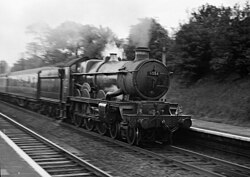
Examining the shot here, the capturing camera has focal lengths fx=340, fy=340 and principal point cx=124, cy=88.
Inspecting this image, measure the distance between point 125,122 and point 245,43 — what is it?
8154mm

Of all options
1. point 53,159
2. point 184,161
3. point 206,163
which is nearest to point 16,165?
point 53,159

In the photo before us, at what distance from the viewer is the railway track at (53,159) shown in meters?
6.90

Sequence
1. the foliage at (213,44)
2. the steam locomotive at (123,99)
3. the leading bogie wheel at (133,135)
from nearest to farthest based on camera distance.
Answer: the leading bogie wheel at (133,135) → the steam locomotive at (123,99) → the foliage at (213,44)

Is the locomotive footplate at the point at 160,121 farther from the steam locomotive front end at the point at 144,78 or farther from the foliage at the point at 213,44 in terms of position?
the foliage at the point at 213,44

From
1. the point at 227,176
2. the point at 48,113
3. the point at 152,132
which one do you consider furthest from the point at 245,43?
the point at 48,113

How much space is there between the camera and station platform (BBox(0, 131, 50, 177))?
609 centimetres

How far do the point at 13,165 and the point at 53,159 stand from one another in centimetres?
148

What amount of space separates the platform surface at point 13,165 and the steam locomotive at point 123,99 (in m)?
3.29

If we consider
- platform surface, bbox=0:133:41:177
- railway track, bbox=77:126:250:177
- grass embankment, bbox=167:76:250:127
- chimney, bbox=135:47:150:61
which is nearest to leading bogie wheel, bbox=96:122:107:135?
railway track, bbox=77:126:250:177

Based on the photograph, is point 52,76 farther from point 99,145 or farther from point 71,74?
point 99,145

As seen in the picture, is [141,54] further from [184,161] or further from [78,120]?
[78,120]

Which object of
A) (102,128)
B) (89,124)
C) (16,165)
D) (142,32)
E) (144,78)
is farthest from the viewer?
(89,124)

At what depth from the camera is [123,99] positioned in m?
11.0

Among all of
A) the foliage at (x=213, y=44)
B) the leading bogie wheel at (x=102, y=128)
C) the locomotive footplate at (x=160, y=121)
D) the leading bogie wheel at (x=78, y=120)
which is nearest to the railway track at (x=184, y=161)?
the locomotive footplate at (x=160, y=121)
